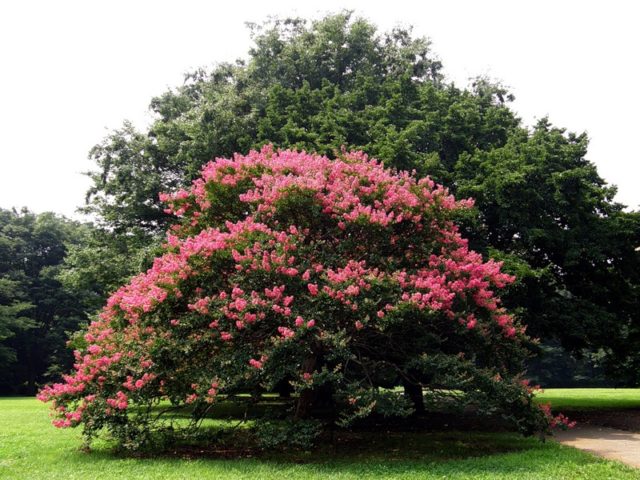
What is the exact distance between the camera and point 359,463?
29.8ft

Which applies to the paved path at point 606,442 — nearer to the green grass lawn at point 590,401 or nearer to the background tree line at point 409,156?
the green grass lawn at point 590,401

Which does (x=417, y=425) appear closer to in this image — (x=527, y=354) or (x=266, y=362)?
(x=527, y=354)

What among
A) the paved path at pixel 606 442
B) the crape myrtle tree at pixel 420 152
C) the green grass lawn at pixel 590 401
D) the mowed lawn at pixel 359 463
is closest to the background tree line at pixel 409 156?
the crape myrtle tree at pixel 420 152

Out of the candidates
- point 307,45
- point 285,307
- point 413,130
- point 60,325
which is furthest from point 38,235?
point 285,307

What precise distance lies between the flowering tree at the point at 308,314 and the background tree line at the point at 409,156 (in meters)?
3.83

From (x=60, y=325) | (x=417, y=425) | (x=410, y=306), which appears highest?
(x=60, y=325)

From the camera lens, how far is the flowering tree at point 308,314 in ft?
30.0

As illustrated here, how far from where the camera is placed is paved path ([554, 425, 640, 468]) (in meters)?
9.78

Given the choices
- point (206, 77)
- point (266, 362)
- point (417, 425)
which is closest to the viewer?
point (266, 362)

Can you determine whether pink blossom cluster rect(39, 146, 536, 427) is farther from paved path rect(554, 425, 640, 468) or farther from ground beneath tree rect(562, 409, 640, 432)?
ground beneath tree rect(562, 409, 640, 432)

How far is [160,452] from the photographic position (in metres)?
10.1

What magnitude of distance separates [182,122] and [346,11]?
28.3 feet

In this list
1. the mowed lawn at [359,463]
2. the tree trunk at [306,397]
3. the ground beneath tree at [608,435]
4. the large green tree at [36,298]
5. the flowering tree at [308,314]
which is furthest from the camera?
the large green tree at [36,298]

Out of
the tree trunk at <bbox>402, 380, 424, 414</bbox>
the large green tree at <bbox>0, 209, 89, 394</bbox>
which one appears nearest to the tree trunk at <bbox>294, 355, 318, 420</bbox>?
the tree trunk at <bbox>402, 380, 424, 414</bbox>
